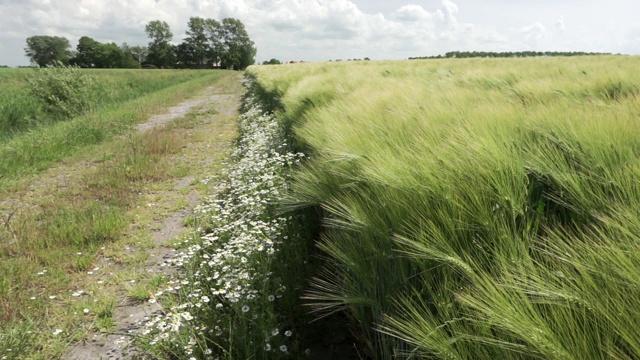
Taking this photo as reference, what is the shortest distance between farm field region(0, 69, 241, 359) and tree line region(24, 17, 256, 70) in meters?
81.8

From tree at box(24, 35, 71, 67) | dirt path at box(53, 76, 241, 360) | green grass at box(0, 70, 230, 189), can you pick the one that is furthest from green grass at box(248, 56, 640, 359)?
tree at box(24, 35, 71, 67)

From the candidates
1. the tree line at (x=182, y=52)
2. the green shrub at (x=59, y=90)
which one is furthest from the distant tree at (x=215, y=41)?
the green shrub at (x=59, y=90)

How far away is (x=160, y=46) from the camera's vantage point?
93.0 meters

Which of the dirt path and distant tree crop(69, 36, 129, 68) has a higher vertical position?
distant tree crop(69, 36, 129, 68)

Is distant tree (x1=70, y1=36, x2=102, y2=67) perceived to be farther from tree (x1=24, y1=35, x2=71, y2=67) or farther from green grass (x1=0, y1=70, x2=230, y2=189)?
green grass (x1=0, y1=70, x2=230, y2=189)

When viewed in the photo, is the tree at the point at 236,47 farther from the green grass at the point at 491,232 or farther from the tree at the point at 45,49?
the green grass at the point at 491,232

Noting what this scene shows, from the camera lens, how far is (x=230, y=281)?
2762mm

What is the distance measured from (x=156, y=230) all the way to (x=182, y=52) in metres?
92.9

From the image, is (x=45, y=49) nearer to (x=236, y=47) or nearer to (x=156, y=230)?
(x=236, y=47)

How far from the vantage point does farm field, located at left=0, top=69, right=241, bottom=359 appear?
9.99ft

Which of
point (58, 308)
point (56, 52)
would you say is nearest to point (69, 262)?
point (58, 308)

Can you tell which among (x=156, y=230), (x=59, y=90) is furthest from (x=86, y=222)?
(x=59, y=90)

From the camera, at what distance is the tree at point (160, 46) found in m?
90.0

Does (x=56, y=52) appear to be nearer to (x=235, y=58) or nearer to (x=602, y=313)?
(x=235, y=58)
